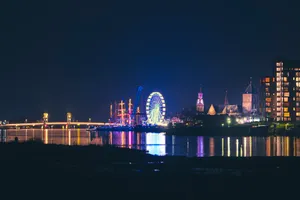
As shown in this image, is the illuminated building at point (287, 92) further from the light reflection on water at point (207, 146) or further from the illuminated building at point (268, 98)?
the light reflection on water at point (207, 146)

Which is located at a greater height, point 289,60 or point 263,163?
point 289,60

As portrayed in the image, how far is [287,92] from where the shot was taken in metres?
162

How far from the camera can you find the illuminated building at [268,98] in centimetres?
16788

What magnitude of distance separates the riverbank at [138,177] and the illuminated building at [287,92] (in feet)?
403

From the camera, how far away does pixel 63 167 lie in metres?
32.8

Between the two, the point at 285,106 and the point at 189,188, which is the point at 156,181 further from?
the point at 285,106

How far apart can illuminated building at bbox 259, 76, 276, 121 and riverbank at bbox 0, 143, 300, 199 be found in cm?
12915

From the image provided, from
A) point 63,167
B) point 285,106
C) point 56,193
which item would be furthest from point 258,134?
point 56,193

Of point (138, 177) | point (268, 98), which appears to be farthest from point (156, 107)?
point (138, 177)

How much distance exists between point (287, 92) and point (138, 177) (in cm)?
13920

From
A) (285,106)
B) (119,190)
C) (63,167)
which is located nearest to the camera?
(119,190)

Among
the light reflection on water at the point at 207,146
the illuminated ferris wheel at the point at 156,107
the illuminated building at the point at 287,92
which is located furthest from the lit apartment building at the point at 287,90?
the light reflection on water at the point at 207,146

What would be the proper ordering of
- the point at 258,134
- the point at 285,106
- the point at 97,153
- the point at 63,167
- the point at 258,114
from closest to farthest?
the point at 63,167 → the point at 97,153 → the point at 258,134 → the point at 285,106 → the point at 258,114

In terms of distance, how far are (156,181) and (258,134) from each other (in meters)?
119
